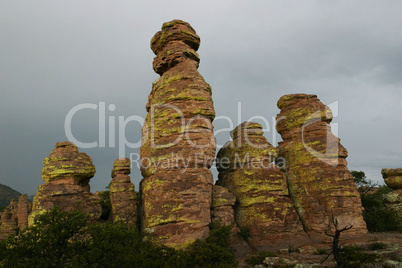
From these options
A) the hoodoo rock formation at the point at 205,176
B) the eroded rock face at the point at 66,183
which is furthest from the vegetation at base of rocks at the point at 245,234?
the eroded rock face at the point at 66,183

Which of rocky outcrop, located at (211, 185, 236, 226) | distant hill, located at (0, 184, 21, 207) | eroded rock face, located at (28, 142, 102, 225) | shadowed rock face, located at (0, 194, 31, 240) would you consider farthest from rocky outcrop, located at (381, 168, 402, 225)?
distant hill, located at (0, 184, 21, 207)

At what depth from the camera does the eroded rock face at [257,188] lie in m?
24.9

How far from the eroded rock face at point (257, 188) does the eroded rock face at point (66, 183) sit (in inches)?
588

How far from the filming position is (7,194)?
129000 mm

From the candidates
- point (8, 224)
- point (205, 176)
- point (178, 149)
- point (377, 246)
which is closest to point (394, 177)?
point (377, 246)

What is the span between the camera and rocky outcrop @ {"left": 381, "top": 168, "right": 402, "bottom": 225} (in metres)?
33.0

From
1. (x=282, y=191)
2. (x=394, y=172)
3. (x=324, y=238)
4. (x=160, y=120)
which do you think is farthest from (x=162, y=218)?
(x=394, y=172)

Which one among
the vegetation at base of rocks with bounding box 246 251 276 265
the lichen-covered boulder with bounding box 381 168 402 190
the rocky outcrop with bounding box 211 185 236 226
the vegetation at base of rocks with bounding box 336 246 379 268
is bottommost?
→ the vegetation at base of rocks with bounding box 246 251 276 265

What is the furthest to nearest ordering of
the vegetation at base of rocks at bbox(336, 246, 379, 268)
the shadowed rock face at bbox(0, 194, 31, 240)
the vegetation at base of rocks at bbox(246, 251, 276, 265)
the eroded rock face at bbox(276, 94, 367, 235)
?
the shadowed rock face at bbox(0, 194, 31, 240) < the eroded rock face at bbox(276, 94, 367, 235) < the vegetation at base of rocks at bbox(246, 251, 276, 265) < the vegetation at base of rocks at bbox(336, 246, 379, 268)

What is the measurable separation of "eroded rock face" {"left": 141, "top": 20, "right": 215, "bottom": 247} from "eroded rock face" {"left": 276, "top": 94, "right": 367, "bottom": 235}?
1263 cm

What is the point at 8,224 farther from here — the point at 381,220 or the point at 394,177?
the point at 394,177

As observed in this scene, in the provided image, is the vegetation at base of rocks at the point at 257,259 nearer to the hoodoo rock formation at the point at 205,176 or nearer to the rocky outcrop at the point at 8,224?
the hoodoo rock formation at the point at 205,176

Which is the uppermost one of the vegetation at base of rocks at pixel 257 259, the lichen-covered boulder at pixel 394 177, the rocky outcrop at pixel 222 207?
the lichen-covered boulder at pixel 394 177

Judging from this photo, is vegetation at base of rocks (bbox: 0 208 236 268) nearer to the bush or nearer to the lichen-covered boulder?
the bush
